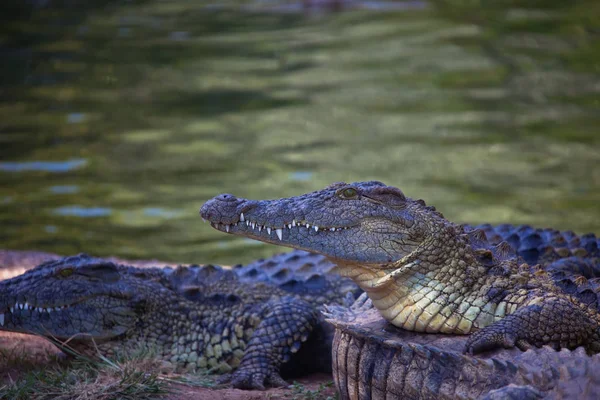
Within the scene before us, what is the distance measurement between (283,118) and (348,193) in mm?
9832

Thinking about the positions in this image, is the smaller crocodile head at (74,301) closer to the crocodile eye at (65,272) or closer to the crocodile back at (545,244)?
the crocodile eye at (65,272)

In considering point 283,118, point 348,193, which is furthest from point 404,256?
point 283,118

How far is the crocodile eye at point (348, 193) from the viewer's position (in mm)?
3324

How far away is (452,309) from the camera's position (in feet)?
10.5

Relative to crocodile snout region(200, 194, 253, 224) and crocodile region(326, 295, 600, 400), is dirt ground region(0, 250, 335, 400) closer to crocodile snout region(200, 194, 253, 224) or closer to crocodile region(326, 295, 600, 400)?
crocodile region(326, 295, 600, 400)

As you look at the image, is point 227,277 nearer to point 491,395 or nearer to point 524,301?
point 524,301

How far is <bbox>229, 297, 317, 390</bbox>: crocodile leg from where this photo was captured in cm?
415

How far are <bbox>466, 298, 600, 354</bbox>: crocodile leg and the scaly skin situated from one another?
0.02m

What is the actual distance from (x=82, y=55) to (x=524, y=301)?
1667cm

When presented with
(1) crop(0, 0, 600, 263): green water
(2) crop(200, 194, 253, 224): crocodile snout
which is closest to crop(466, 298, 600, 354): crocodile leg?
(2) crop(200, 194, 253, 224): crocodile snout

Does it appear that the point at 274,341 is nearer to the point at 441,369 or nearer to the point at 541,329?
the point at 441,369

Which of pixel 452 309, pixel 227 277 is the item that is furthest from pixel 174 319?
pixel 452 309

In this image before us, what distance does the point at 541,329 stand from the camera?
300 cm

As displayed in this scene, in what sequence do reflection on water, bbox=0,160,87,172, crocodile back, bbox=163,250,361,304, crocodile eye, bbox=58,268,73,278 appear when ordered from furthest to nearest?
reflection on water, bbox=0,160,87,172
crocodile back, bbox=163,250,361,304
crocodile eye, bbox=58,268,73,278
